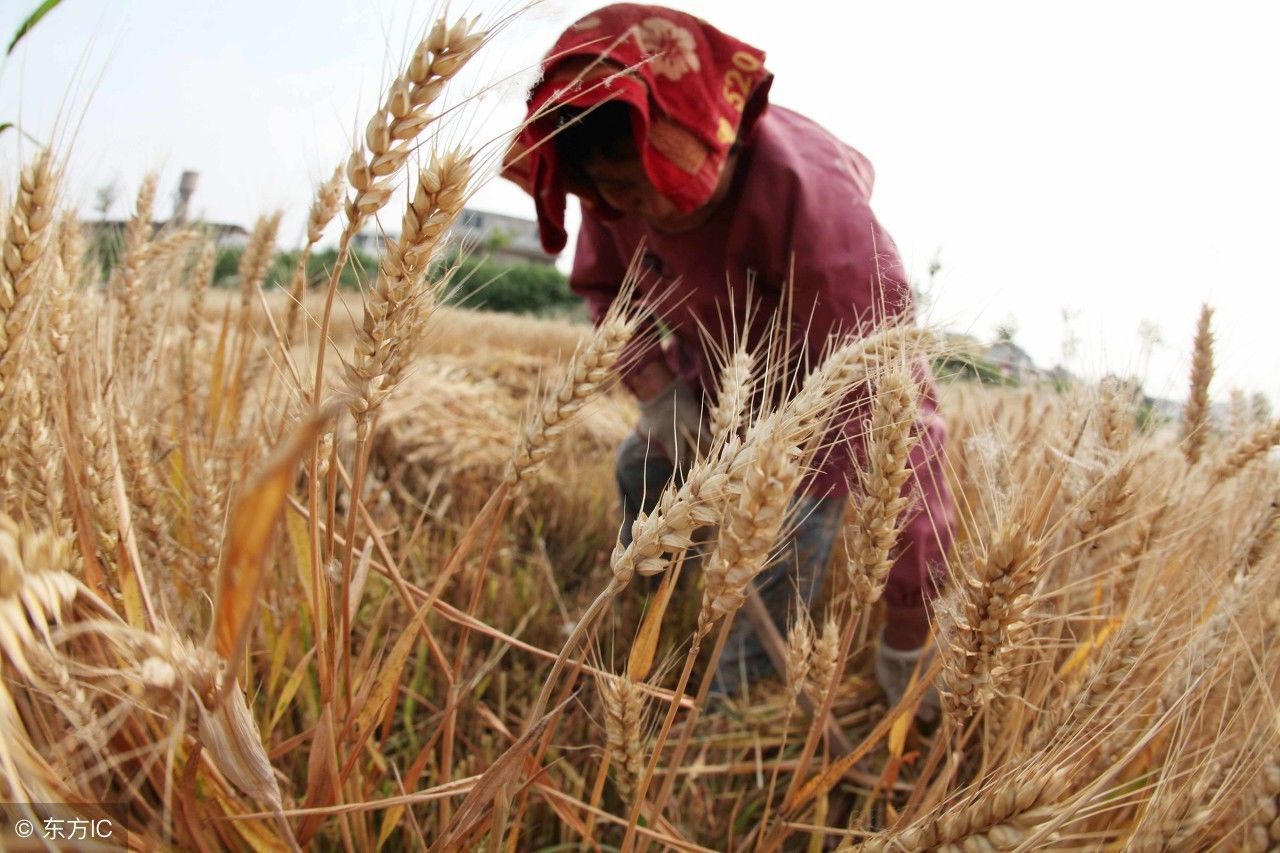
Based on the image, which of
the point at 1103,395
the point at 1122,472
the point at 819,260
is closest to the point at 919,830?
the point at 1122,472

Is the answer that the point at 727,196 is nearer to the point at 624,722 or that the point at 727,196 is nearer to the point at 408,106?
the point at 408,106

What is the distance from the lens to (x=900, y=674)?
4.83ft

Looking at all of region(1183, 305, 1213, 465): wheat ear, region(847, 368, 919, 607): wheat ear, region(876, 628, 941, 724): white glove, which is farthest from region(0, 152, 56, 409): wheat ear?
region(1183, 305, 1213, 465): wheat ear

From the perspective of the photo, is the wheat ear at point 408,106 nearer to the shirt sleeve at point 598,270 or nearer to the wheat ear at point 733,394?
the wheat ear at point 733,394

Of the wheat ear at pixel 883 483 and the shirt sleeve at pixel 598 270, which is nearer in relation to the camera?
the wheat ear at pixel 883 483

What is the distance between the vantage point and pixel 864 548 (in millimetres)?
722

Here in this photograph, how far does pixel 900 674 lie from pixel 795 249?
3.10 ft

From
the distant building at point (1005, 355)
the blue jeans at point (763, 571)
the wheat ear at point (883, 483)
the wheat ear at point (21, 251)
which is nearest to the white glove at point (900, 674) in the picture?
the blue jeans at point (763, 571)

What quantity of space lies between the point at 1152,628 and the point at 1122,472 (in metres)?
0.19

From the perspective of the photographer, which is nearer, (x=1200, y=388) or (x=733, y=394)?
(x=733, y=394)

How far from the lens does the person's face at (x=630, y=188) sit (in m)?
1.37

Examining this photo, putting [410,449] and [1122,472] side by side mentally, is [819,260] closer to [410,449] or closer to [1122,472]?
[1122,472]

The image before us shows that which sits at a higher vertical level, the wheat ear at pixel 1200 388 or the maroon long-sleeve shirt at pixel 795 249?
the maroon long-sleeve shirt at pixel 795 249

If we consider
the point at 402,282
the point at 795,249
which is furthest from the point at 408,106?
the point at 795,249
